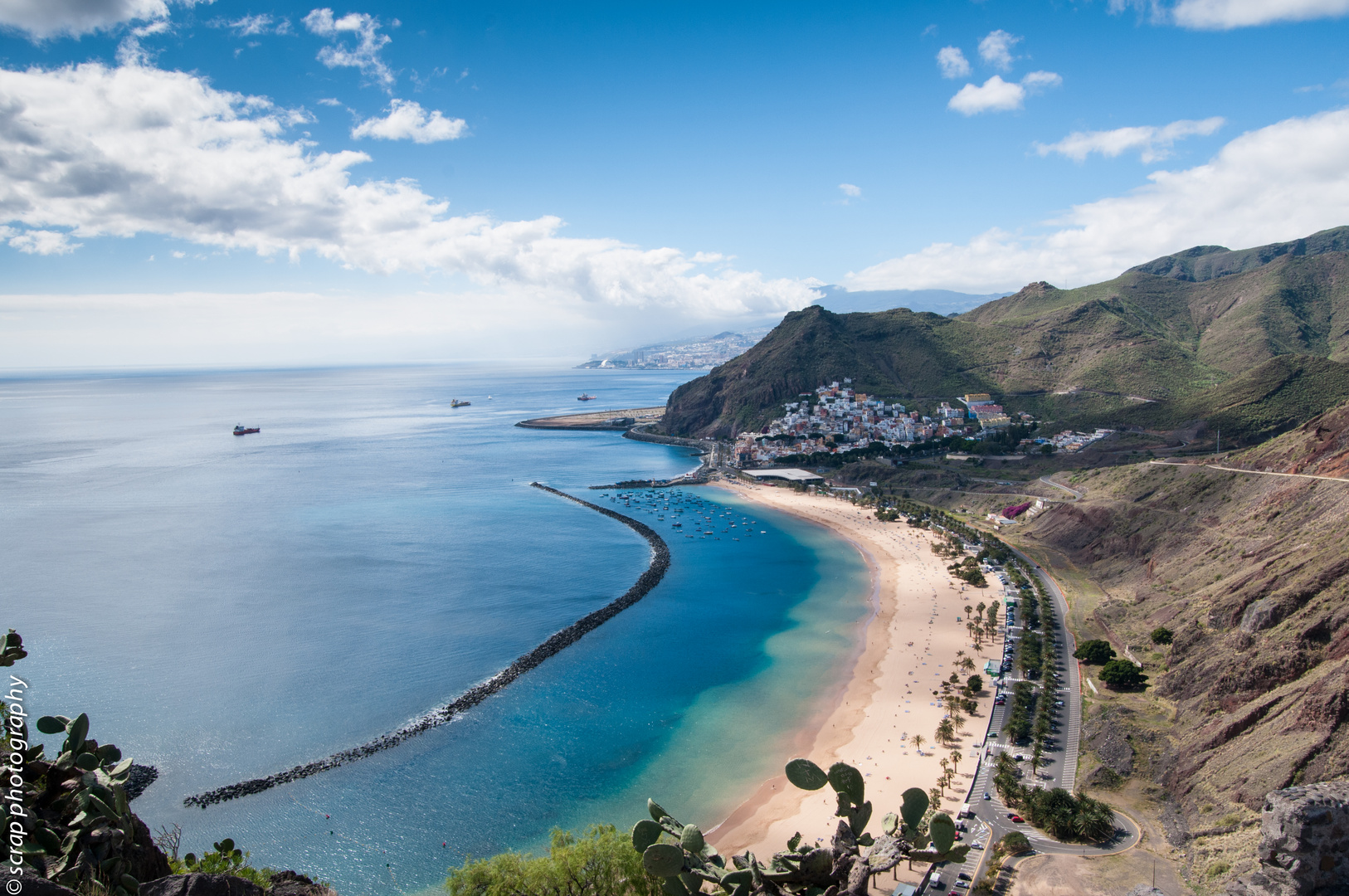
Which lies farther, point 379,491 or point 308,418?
point 308,418

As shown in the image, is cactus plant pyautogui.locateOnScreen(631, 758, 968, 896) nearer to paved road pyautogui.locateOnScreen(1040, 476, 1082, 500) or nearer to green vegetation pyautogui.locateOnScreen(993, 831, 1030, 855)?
green vegetation pyautogui.locateOnScreen(993, 831, 1030, 855)

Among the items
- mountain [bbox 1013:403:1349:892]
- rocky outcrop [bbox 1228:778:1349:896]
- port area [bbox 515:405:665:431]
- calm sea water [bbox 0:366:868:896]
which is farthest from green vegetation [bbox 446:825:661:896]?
port area [bbox 515:405:665:431]

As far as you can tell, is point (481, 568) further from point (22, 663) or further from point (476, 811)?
point (476, 811)

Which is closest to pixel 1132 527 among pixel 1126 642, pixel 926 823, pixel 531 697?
pixel 1126 642

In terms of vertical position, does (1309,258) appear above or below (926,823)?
above

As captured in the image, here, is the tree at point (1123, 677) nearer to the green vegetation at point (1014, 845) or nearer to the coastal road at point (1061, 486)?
the green vegetation at point (1014, 845)
